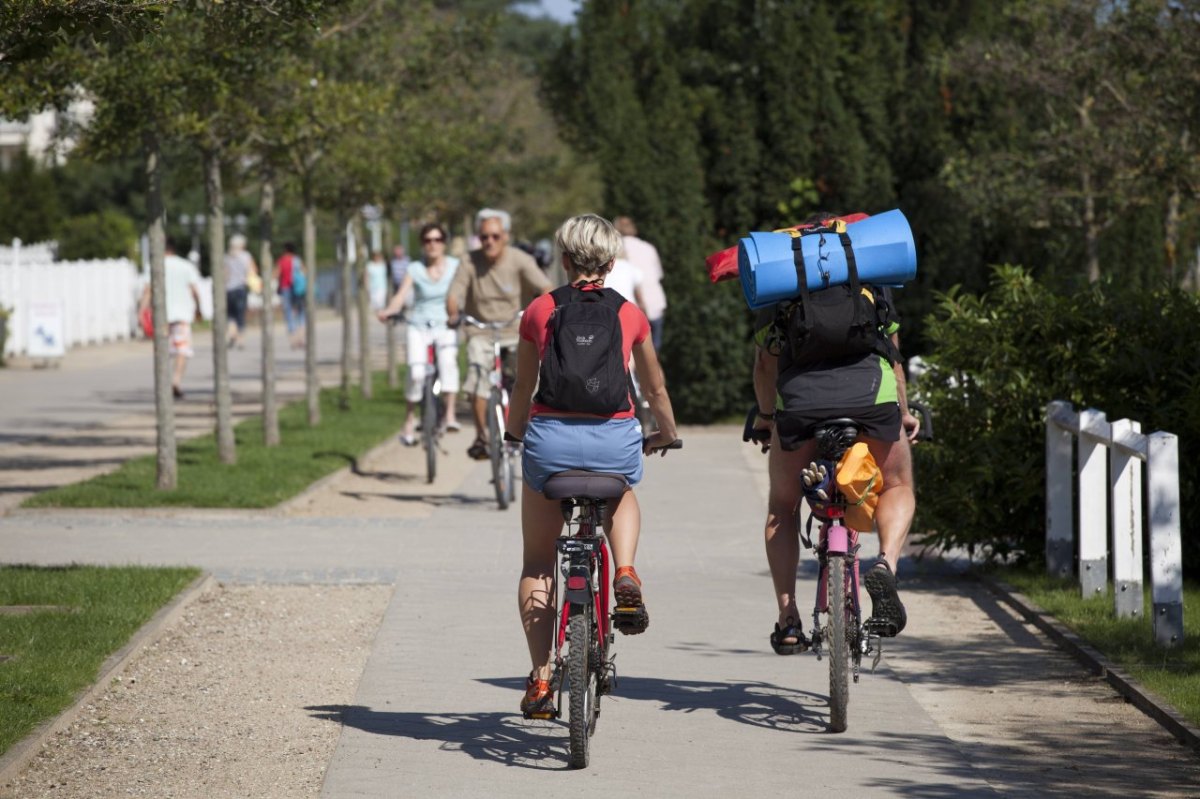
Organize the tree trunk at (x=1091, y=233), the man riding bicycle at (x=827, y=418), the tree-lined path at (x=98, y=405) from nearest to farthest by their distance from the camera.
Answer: the man riding bicycle at (x=827, y=418), the tree-lined path at (x=98, y=405), the tree trunk at (x=1091, y=233)

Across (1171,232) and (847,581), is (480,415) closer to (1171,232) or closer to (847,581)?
(847,581)

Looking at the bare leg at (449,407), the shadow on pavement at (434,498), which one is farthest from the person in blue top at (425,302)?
the shadow on pavement at (434,498)

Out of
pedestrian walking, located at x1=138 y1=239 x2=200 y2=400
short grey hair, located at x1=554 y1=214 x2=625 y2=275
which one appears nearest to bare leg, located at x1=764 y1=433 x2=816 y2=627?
short grey hair, located at x1=554 y1=214 x2=625 y2=275

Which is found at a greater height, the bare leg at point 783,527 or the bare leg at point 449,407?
the bare leg at point 449,407

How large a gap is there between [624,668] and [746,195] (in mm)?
14255

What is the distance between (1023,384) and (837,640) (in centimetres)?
427

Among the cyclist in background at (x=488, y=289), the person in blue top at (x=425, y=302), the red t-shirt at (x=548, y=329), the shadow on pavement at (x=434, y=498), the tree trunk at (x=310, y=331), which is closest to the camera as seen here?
the red t-shirt at (x=548, y=329)

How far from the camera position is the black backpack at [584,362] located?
6.24 metres

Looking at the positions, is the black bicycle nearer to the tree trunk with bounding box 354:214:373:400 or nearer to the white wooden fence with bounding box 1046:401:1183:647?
the white wooden fence with bounding box 1046:401:1183:647

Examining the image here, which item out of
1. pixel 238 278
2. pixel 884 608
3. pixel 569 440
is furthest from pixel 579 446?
pixel 238 278

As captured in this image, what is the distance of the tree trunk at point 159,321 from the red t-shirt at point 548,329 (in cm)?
688

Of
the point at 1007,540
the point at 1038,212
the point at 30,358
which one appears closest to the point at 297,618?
the point at 1007,540

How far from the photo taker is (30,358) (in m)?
32.4

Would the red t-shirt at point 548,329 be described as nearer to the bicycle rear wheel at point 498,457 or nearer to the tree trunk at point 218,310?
the bicycle rear wheel at point 498,457
